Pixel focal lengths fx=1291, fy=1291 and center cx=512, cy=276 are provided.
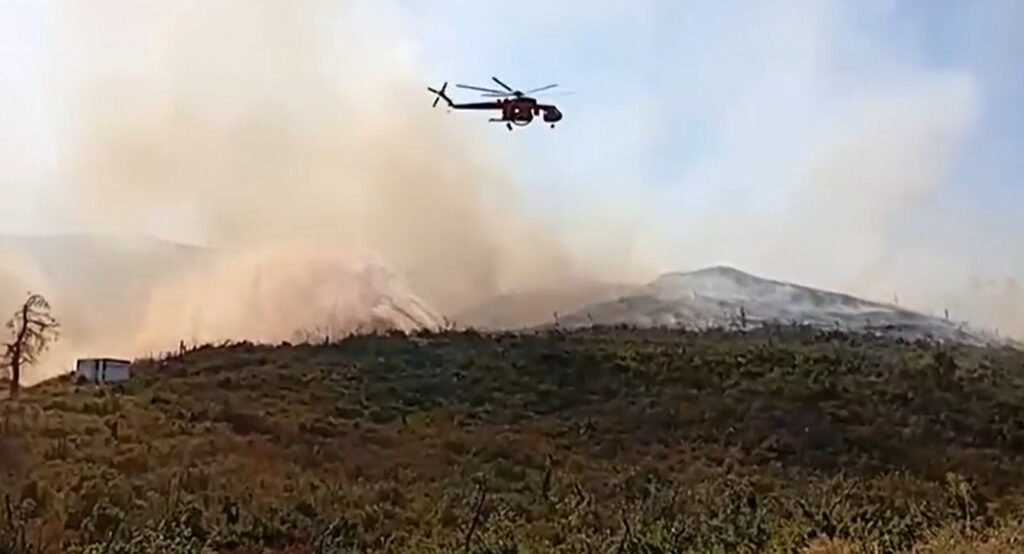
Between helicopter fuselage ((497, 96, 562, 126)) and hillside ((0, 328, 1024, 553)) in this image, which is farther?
helicopter fuselage ((497, 96, 562, 126))

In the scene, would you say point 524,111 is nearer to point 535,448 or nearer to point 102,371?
point 535,448

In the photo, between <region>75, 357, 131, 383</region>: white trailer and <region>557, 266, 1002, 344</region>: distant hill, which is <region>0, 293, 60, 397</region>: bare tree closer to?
<region>75, 357, 131, 383</region>: white trailer

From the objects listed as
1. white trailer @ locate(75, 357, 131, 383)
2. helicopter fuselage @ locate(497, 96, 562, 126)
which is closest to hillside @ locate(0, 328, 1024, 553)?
white trailer @ locate(75, 357, 131, 383)

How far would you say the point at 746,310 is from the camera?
5703 cm

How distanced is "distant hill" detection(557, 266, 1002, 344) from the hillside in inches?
272

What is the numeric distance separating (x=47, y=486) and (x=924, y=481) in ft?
54.7

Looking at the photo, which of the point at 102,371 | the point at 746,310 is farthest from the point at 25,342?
the point at 746,310

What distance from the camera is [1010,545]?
9.80 m

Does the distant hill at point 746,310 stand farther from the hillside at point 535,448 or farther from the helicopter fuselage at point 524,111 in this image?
the helicopter fuselage at point 524,111

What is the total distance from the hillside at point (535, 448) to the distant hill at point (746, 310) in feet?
22.7

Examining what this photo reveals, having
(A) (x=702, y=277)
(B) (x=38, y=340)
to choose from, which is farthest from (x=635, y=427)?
(A) (x=702, y=277)

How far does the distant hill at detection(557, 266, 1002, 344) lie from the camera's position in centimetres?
5247

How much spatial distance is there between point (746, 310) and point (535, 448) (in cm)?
3134

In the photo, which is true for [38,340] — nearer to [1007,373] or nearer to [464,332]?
[464,332]
